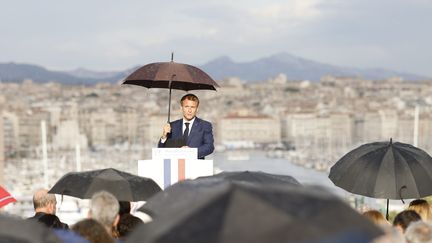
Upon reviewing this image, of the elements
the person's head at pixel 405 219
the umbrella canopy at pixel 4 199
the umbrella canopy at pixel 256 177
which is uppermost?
the umbrella canopy at pixel 256 177

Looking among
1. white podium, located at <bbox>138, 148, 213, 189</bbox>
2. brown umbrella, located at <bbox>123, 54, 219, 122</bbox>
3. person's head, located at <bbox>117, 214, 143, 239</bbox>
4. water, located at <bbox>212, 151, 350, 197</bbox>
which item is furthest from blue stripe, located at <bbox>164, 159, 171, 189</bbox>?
water, located at <bbox>212, 151, 350, 197</bbox>

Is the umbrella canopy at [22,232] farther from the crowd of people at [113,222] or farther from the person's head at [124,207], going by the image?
the person's head at [124,207]

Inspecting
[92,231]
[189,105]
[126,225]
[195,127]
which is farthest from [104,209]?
[195,127]

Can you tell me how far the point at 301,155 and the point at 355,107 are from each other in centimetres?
3156

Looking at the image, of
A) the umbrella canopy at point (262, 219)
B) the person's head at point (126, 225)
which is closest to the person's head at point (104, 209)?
the person's head at point (126, 225)

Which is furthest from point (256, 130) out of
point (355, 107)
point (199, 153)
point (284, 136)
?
point (199, 153)

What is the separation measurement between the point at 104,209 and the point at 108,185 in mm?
1207

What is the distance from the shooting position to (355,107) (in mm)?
156625

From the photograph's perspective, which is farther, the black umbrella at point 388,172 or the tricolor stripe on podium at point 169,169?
the tricolor stripe on podium at point 169,169

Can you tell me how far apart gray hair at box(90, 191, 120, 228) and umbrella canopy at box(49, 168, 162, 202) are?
1005 mm

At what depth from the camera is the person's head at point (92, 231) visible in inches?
129

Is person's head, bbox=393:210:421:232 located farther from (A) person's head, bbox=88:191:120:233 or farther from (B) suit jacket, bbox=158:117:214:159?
(B) suit jacket, bbox=158:117:214:159

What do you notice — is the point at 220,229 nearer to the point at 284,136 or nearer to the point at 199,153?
the point at 199,153

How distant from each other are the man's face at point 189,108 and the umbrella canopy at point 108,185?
115cm
